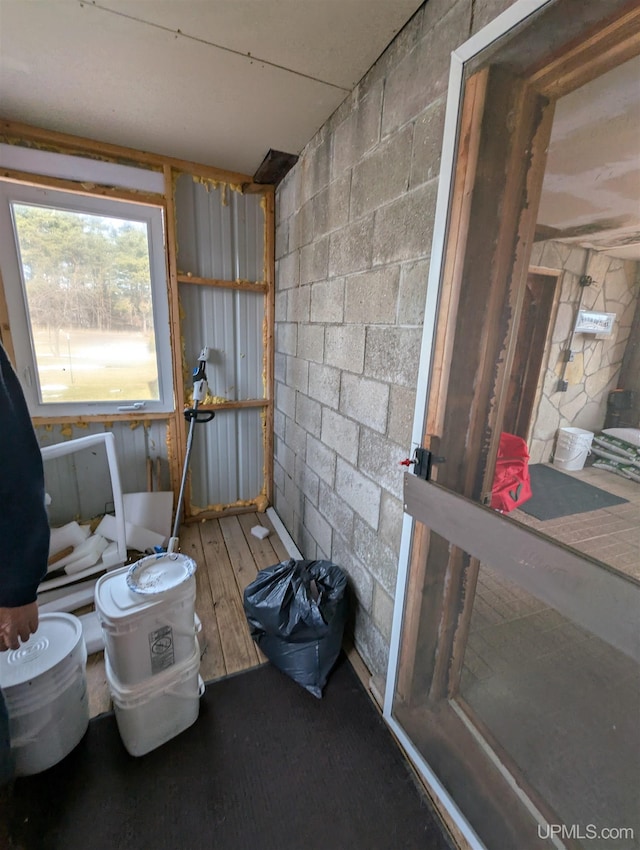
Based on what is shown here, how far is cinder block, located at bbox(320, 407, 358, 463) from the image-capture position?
160 cm

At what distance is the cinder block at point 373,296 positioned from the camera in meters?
1.27

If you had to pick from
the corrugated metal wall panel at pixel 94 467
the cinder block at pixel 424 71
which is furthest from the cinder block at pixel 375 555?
the corrugated metal wall panel at pixel 94 467

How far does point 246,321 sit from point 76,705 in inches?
88.1

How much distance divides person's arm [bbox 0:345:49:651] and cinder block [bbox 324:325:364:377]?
114cm

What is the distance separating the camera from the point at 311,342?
200 cm

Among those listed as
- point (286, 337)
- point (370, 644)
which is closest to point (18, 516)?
point (370, 644)

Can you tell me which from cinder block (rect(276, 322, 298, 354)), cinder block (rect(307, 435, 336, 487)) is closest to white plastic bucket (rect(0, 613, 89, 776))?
cinder block (rect(307, 435, 336, 487))

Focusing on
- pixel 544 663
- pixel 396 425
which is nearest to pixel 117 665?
pixel 396 425

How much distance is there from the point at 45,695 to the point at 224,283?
7.46 feet

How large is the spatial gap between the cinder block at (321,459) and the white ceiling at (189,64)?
159 centimetres

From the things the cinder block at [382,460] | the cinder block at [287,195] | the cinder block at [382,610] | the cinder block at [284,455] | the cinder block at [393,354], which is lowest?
the cinder block at [382,610]

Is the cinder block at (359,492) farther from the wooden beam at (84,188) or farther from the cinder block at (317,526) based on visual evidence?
the wooden beam at (84,188)

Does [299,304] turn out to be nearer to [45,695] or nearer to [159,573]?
[159,573]

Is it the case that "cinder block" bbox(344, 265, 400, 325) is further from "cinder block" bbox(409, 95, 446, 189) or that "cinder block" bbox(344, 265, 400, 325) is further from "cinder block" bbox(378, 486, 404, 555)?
"cinder block" bbox(378, 486, 404, 555)
